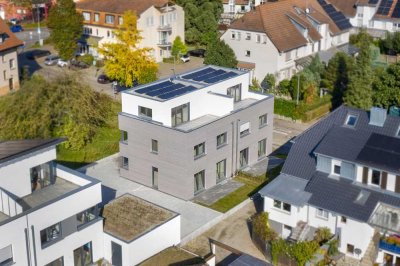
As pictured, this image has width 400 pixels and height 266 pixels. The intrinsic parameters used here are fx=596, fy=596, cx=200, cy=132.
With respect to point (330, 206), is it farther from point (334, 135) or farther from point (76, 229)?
point (76, 229)

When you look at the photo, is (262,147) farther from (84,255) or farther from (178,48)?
(178,48)

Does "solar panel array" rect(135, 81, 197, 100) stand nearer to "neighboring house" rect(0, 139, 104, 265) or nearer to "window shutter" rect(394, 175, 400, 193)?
"neighboring house" rect(0, 139, 104, 265)

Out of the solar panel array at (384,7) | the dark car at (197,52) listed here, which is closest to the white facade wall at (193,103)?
the dark car at (197,52)

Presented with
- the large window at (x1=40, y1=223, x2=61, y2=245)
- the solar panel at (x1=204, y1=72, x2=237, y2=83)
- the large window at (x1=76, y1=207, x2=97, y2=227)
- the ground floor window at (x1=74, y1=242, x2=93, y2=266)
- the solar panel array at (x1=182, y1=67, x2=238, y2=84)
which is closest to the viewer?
the large window at (x1=40, y1=223, x2=61, y2=245)

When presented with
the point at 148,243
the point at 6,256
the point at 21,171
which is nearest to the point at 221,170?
the point at 148,243

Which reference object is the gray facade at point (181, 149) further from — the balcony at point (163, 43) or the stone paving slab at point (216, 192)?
the balcony at point (163, 43)

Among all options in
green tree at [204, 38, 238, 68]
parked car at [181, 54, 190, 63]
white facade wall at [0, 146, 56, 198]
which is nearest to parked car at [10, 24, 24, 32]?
parked car at [181, 54, 190, 63]

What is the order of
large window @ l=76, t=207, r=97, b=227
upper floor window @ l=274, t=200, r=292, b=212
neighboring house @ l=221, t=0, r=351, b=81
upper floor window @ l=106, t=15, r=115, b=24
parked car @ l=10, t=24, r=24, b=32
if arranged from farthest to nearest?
1. parked car @ l=10, t=24, r=24, b=32
2. upper floor window @ l=106, t=15, r=115, b=24
3. neighboring house @ l=221, t=0, r=351, b=81
4. upper floor window @ l=274, t=200, r=292, b=212
5. large window @ l=76, t=207, r=97, b=227
